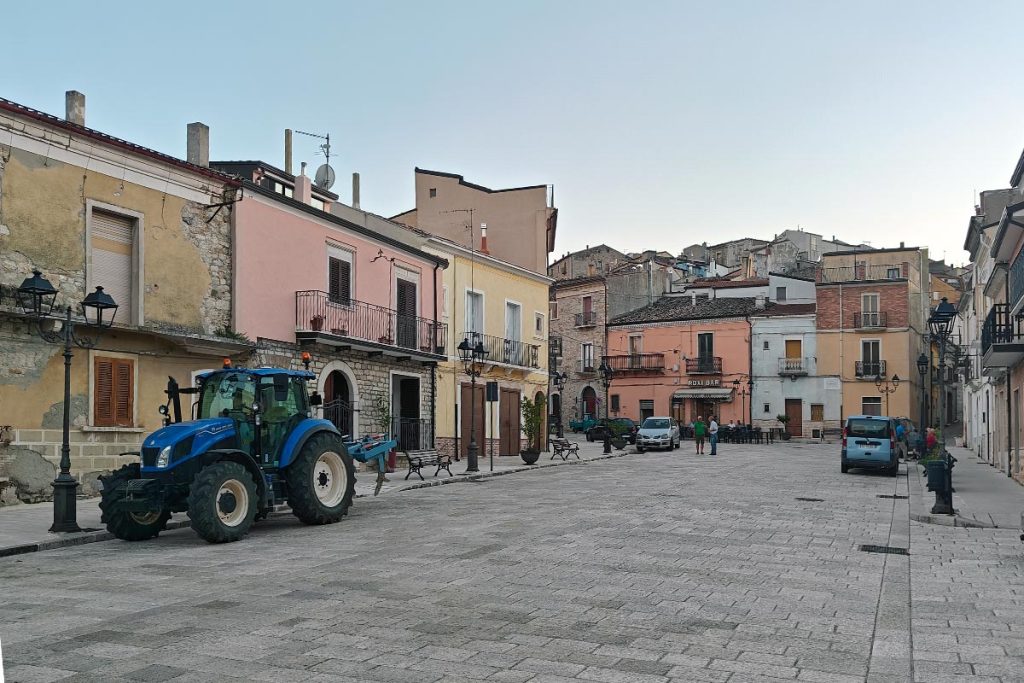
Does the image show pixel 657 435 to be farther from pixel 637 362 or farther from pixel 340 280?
pixel 340 280

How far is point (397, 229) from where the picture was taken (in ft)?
91.8

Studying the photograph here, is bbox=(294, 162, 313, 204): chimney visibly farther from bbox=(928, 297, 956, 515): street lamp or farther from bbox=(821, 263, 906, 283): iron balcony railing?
bbox=(821, 263, 906, 283): iron balcony railing

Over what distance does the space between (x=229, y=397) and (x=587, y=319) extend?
45.7 m

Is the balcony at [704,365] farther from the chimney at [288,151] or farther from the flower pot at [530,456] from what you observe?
the chimney at [288,151]

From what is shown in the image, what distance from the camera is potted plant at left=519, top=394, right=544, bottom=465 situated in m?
27.9

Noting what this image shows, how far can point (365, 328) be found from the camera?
24.3m

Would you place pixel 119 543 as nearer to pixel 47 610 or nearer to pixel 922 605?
pixel 47 610

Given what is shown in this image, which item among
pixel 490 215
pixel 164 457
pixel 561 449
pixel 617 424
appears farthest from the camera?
pixel 617 424

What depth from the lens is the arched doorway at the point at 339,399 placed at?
23.3 metres

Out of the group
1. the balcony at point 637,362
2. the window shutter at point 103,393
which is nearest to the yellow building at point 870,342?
the balcony at point 637,362

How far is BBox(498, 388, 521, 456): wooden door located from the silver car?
7056mm

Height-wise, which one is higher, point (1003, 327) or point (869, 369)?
point (1003, 327)

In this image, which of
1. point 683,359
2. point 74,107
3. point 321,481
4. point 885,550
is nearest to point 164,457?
point 321,481

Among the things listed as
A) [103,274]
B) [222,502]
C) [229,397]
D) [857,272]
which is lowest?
[222,502]
